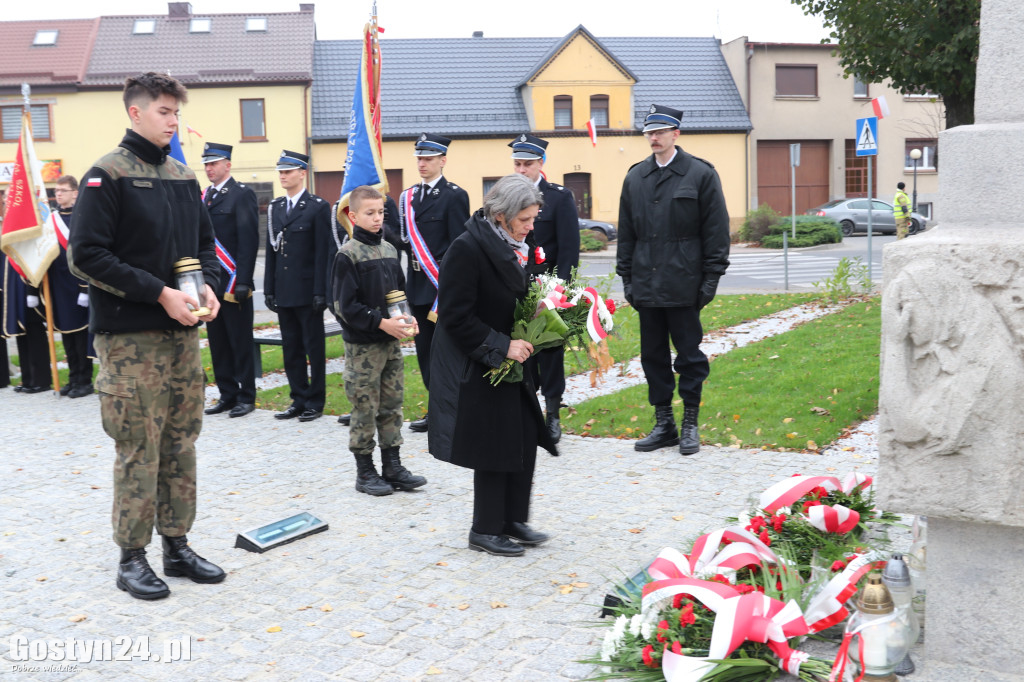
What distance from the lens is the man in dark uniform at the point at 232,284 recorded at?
360 inches

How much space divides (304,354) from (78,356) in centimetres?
340

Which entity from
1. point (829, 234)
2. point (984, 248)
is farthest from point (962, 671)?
point (829, 234)

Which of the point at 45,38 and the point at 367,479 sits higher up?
the point at 45,38

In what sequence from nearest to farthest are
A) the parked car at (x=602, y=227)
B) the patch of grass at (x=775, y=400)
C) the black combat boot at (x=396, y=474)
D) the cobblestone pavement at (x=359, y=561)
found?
the cobblestone pavement at (x=359, y=561) < the black combat boot at (x=396, y=474) < the patch of grass at (x=775, y=400) < the parked car at (x=602, y=227)

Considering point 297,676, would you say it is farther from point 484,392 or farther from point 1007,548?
point 1007,548

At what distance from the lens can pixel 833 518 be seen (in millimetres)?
4645

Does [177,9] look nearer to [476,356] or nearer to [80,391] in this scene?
[80,391]

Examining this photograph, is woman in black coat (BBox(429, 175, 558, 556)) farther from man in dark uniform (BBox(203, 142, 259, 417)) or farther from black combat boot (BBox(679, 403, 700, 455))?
man in dark uniform (BBox(203, 142, 259, 417))

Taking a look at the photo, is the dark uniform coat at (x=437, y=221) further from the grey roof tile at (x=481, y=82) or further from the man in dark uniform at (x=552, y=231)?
the grey roof tile at (x=481, y=82)

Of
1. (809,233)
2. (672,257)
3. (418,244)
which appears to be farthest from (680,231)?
(809,233)

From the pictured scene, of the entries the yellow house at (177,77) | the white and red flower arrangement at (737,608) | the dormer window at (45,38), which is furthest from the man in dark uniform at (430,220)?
the dormer window at (45,38)

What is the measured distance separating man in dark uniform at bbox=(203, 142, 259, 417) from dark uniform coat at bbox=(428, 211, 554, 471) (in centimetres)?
455

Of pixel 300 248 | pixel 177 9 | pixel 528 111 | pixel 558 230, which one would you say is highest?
pixel 177 9

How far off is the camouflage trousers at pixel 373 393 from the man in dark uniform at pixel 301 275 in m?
2.37
